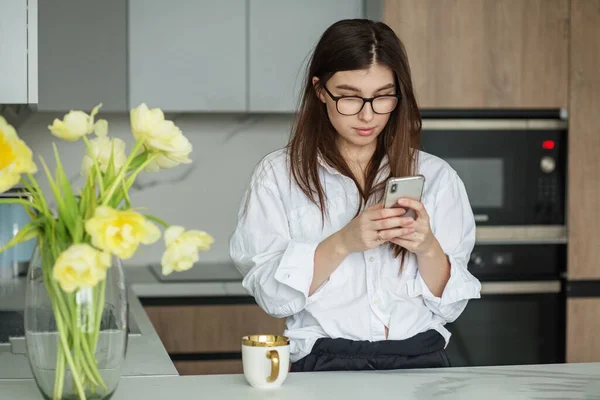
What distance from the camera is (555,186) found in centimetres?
312

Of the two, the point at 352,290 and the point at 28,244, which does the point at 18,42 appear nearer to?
the point at 28,244

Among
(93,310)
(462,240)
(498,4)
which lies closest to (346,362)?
(462,240)

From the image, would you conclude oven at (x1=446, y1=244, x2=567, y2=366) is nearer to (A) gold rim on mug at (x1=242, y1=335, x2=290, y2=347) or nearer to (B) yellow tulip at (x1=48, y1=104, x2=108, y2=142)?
(A) gold rim on mug at (x1=242, y1=335, x2=290, y2=347)

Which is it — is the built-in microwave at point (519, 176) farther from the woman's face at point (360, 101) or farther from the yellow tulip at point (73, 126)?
the yellow tulip at point (73, 126)

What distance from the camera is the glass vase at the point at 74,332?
1.18m

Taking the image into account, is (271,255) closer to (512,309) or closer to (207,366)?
(207,366)

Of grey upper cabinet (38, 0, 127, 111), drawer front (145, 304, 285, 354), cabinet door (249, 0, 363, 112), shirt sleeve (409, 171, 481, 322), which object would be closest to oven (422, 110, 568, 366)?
cabinet door (249, 0, 363, 112)

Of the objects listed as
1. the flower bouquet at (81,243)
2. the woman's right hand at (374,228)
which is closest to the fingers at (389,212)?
the woman's right hand at (374,228)

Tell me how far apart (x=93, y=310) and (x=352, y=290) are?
72 cm

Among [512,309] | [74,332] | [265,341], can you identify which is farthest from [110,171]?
[512,309]

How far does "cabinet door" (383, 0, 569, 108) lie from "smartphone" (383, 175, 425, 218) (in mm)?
1513

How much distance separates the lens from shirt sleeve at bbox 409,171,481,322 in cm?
175

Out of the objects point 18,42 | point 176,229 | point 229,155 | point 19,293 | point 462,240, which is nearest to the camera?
point 176,229

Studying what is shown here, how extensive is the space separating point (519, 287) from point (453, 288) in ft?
4.68
